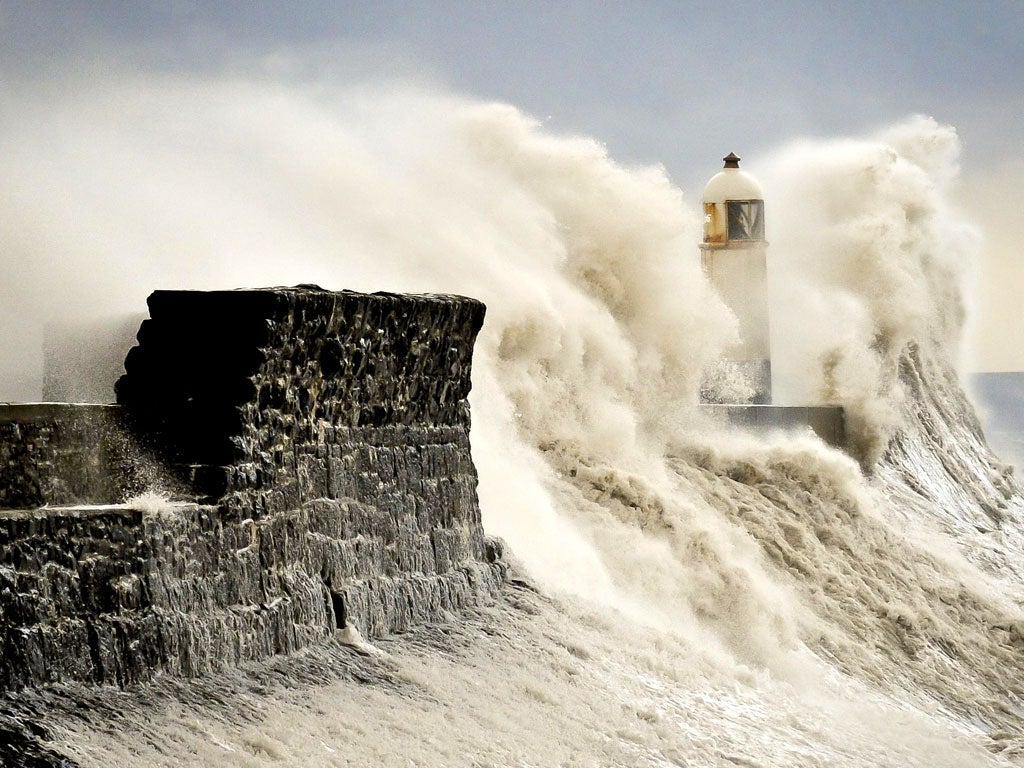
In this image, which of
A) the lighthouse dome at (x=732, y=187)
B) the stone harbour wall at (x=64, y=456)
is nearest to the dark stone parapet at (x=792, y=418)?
the lighthouse dome at (x=732, y=187)

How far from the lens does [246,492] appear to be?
8.57m

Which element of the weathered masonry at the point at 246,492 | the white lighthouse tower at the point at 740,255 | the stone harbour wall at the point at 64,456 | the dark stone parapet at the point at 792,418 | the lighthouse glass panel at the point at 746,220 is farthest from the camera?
the lighthouse glass panel at the point at 746,220

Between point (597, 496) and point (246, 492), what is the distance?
6.33 m

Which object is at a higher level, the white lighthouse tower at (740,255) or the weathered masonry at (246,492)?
the white lighthouse tower at (740,255)

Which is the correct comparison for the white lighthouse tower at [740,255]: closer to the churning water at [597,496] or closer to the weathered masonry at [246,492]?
the churning water at [597,496]

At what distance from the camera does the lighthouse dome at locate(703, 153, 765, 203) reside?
85.3 feet

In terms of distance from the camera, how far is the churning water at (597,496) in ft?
29.4

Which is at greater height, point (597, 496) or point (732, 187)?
point (732, 187)

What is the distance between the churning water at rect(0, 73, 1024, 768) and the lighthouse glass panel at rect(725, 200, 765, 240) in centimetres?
99

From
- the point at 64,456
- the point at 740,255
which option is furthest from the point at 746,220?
the point at 64,456

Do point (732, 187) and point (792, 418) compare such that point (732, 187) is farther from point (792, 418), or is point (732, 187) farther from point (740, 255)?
point (792, 418)

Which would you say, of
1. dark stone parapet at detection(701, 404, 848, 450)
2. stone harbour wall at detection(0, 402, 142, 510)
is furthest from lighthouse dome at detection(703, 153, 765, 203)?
stone harbour wall at detection(0, 402, 142, 510)

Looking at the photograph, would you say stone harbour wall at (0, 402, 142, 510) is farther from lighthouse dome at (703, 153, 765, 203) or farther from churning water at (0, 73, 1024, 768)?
lighthouse dome at (703, 153, 765, 203)

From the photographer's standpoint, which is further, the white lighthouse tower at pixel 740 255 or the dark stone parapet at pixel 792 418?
the white lighthouse tower at pixel 740 255
